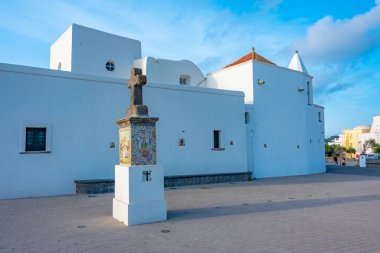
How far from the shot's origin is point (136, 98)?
7746 mm

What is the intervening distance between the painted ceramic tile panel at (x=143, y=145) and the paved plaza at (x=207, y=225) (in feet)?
4.96

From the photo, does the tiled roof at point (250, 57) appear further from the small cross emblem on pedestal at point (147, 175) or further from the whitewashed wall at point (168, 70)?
the small cross emblem on pedestal at point (147, 175)

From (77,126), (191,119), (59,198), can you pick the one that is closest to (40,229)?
(59,198)

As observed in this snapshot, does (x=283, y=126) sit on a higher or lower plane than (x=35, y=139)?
higher

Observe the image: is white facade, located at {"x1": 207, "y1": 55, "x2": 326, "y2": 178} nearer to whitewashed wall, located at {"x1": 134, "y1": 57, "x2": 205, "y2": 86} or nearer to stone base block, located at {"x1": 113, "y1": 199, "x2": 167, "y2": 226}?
whitewashed wall, located at {"x1": 134, "y1": 57, "x2": 205, "y2": 86}

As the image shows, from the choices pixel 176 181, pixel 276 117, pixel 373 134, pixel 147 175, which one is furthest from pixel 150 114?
pixel 373 134

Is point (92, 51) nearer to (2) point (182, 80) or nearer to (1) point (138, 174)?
(2) point (182, 80)

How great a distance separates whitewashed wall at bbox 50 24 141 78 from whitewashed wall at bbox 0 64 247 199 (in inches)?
165

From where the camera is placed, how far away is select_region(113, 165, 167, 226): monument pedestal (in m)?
7.01

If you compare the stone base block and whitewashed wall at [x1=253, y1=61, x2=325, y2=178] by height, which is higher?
whitewashed wall at [x1=253, y1=61, x2=325, y2=178]

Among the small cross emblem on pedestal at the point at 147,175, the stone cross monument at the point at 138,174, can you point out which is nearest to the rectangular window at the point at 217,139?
the stone cross monument at the point at 138,174

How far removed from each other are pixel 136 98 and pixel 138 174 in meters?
1.93

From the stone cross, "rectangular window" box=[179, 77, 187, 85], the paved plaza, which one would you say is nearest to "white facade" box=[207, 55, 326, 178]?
"rectangular window" box=[179, 77, 187, 85]

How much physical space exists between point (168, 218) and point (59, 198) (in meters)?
5.09
